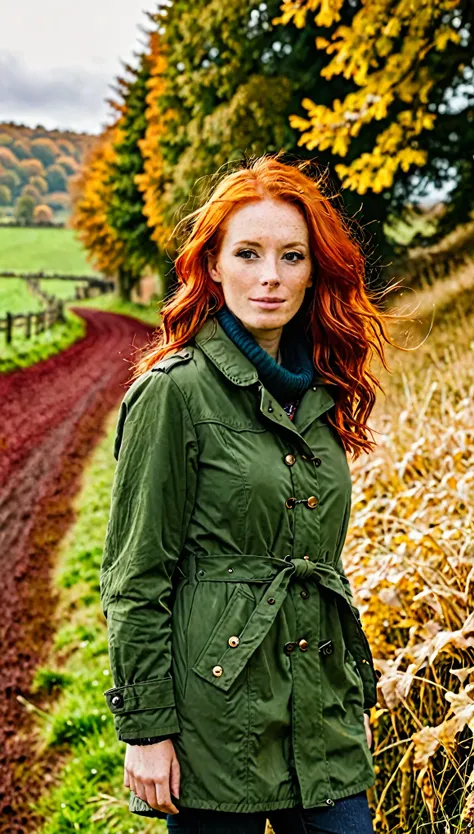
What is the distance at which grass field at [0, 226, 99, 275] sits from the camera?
20.0m

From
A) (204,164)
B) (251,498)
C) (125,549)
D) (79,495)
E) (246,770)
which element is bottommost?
(79,495)

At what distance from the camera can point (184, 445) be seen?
1972mm

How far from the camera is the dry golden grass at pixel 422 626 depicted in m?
2.79

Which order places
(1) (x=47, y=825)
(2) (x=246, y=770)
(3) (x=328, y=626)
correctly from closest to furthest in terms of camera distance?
(2) (x=246, y=770) < (3) (x=328, y=626) < (1) (x=47, y=825)

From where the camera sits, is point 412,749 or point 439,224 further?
point 439,224

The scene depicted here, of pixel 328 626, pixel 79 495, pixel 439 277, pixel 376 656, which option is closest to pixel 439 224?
pixel 439 277

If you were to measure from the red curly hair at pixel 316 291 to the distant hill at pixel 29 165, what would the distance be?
13918 millimetres

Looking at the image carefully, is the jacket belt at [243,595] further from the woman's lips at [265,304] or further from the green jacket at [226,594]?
the woman's lips at [265,304]

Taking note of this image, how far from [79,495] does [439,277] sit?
6.01 meters

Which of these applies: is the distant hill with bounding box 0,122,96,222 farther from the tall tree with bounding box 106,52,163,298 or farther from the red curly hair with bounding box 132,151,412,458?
the red curly hair with bounding box 132,151,412,458

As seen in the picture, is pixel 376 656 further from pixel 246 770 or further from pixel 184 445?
pixel 184 445

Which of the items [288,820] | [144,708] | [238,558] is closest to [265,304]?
[238,558]

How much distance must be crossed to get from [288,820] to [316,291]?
1.39m

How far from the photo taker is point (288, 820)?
6.73ft
